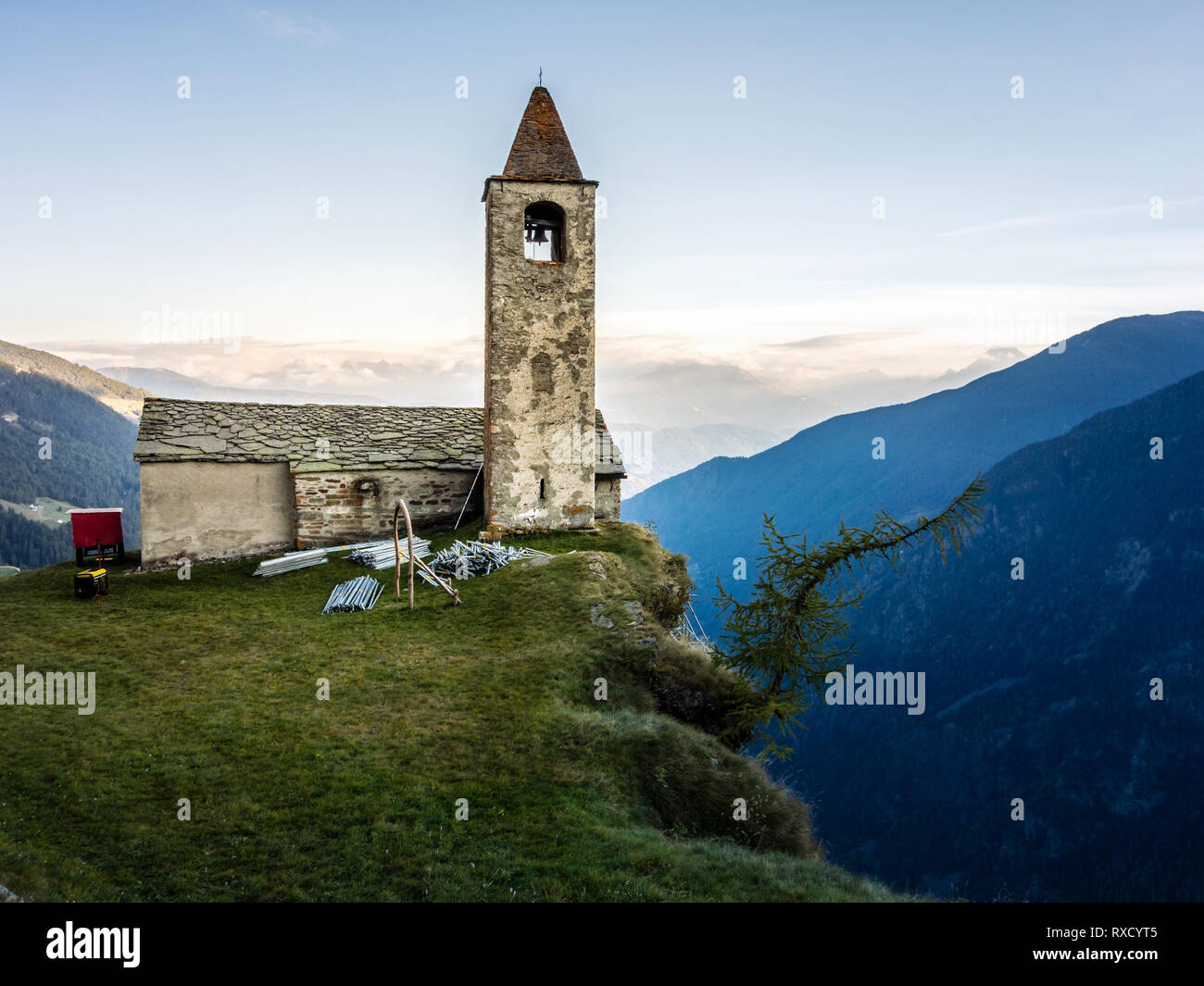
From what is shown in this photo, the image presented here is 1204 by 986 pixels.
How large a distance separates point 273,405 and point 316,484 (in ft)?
16.8

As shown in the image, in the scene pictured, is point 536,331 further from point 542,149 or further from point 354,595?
point 354,595

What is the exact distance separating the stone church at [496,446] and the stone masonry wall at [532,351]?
1.2 inches

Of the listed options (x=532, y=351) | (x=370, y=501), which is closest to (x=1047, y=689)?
(x=532, y=351)

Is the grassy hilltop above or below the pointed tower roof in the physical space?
below

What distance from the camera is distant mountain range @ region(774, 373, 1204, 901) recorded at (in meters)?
66.3

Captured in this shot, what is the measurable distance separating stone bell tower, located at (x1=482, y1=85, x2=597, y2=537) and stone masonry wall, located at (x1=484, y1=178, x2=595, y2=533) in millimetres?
28

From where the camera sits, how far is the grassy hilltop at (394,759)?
775 cm

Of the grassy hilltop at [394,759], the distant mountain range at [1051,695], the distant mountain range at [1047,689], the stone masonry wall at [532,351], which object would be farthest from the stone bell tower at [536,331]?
the distant mountain range at [1051,695]

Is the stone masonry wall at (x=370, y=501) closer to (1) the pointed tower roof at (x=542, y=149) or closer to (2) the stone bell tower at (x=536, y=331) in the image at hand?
(2) the stone bell tower at (x=536, y=331)

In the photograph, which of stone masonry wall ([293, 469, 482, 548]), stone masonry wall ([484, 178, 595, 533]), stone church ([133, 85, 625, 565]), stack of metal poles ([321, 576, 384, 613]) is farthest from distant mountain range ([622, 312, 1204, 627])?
stack of metal poles ([321, 576, 384, 613])

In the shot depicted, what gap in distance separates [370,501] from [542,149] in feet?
40.3

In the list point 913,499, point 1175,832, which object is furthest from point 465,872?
point 913,499

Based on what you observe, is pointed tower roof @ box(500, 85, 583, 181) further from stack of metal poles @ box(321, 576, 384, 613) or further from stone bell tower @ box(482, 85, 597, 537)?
stack of metal poles @ box(321, 576, 384, 613)

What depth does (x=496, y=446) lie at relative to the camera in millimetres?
22188
